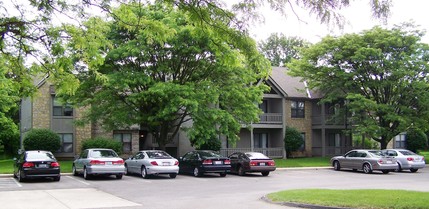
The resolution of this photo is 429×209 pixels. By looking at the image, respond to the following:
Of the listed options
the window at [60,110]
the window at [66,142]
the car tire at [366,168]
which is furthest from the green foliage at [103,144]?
the car tire at [366,168]

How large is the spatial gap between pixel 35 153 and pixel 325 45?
2373 cm

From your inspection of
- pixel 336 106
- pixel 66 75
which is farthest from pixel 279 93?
pixel 66 75

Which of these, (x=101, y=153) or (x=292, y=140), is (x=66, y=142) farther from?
(x=292, y=140)

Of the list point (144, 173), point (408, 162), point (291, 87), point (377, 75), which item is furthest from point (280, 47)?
point (144, 173)

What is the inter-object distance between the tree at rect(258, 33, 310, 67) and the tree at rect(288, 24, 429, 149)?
38.0 m

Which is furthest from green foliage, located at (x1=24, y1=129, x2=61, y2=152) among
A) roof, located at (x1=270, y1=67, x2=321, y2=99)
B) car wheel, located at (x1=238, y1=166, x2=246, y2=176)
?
roof, located at (x1=270, y1=67, x2=321, y2=99)

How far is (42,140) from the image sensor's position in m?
33.0

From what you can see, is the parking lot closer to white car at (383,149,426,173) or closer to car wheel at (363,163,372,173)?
car wheel at (363,163,372,173)

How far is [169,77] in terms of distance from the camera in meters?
27.4

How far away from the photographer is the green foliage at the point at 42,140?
32.7 meters

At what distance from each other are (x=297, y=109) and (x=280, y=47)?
35351 millimetres

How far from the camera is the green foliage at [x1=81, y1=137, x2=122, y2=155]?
33375 mm

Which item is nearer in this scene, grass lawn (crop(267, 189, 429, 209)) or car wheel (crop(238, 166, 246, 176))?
grass lawn (crop(267, 189, 429, 209))

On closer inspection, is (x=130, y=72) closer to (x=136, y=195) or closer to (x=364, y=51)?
(x=136, y=195)
